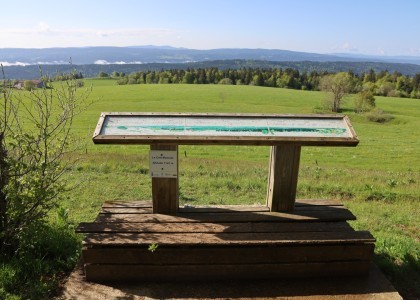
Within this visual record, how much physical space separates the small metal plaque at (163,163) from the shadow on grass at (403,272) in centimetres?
285

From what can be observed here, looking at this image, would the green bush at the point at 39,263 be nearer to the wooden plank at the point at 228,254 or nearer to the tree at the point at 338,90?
the wooden plank at the point at 228,254

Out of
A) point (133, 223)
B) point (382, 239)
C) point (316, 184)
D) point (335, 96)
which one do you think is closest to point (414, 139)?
point (335, 96)

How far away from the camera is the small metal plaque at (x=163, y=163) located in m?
4.61

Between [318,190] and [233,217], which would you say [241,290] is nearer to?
[233,217]

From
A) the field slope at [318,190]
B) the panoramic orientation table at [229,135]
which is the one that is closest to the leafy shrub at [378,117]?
the field slope at [318,190]

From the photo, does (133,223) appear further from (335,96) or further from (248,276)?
(335,96)


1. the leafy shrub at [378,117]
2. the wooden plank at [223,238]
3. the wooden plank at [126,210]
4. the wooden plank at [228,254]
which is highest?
the wooden plank at [223,238]

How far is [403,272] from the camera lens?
182 inches

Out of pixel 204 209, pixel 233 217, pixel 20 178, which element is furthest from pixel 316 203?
pixel 20 178

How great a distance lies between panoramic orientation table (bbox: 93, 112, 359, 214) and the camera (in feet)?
14.0

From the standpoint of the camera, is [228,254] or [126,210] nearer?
[228,254]

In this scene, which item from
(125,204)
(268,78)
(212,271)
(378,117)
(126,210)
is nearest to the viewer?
(212,271)

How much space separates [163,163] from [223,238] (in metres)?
1.17

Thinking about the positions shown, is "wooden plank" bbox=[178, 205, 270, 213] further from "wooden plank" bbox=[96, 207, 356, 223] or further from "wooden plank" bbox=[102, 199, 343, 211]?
"wooden plank" bbox=[96, 207, 356, 223]
